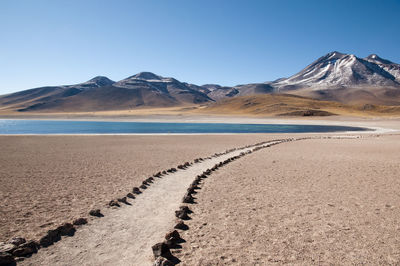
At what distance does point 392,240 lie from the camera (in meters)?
6.50

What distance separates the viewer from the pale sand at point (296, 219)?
19.3ft

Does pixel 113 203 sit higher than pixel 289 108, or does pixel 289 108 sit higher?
pixel 289 108

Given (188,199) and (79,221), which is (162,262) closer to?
(79,221)

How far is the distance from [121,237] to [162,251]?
168cm

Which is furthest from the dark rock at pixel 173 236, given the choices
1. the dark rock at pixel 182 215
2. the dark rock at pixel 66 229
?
the dark rock at pixel 66 229

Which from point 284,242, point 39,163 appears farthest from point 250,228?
point 39,163

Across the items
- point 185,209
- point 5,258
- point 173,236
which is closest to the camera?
point 5,258

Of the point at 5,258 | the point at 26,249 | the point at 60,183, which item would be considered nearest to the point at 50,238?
the point at 26,249

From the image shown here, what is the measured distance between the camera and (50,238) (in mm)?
6625

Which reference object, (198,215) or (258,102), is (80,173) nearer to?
(198,215)

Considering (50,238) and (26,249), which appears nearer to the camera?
(26,249)

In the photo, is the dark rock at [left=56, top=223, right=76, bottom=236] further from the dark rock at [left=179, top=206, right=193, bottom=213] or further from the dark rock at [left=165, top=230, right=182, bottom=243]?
the dark rock at [left=179, top=206, right=193, bottom=213]

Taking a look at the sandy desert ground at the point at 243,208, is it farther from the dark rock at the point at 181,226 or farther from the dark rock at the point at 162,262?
the dark rock at the point at 162,262

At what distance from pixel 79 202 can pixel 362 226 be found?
8.89 metres
